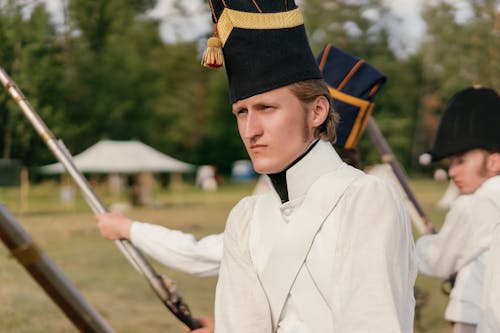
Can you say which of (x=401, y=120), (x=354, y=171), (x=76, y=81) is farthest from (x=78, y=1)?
(x=401, y=120)

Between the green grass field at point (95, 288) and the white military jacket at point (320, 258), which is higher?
the white military jacket at point (320, 258)

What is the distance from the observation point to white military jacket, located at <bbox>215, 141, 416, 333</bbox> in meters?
2.24

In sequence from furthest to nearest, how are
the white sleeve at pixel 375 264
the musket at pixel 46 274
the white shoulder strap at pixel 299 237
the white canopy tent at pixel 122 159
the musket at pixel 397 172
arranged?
the white canopy tent at pixel 122 159
the musket at pixel 397 172
the white shoulder strap at pixel 299 237
the white sleeve at pixel 375 264
the musket at pixel 46 274

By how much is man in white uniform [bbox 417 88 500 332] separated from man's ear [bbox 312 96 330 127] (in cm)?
221

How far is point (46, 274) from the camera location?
1926 millimetres

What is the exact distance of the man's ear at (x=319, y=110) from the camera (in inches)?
101

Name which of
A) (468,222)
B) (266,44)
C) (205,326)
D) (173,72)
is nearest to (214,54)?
(266,44)

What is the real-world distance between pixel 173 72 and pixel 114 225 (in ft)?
198

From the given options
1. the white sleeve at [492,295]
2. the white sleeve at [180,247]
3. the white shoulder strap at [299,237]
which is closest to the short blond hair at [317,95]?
the white shoulder strap at [299,237]

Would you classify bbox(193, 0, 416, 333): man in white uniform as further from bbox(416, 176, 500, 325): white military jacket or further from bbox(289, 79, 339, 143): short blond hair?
bbox(416, 176, 500, 325): white military jacket

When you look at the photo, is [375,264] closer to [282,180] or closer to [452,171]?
[282,180]

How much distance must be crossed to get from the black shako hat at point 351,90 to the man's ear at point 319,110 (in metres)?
1.47

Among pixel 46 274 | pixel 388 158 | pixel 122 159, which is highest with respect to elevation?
pixel 46 274

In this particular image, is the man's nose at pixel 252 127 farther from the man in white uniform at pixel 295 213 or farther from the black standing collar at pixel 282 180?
the black standing collar at pixel 282 180
